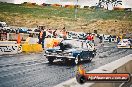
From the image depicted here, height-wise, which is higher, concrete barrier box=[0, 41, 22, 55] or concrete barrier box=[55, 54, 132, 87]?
concrete barrier box=[55, 54, 132, 87]

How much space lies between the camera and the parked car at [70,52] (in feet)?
49.2

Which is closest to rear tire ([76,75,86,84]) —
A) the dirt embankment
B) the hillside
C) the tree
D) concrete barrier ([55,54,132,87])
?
concrete barrier ([55,54,132,87])

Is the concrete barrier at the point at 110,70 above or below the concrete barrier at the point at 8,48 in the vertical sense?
above

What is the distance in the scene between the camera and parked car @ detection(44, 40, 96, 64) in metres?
15.0

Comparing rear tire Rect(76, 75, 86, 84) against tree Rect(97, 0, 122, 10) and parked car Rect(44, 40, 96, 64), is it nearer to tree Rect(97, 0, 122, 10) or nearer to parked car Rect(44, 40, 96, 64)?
parked car Rect(44, 40, 96, 64)

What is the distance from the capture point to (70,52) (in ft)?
49.4

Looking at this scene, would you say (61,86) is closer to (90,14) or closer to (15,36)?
(90,14)

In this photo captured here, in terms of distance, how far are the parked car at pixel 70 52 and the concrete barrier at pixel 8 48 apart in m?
5.14

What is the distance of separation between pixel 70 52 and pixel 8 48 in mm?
6845

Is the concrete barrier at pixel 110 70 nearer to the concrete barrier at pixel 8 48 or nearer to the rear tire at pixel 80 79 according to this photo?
the rear tire at pixel 80 79

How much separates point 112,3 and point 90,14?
8.95 meters

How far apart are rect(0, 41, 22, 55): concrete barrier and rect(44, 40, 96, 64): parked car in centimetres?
514

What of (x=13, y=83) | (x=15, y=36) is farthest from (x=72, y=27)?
(x=13, y=83)

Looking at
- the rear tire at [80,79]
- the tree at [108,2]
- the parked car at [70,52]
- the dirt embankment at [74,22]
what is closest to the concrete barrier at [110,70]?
the rear tire at [80,79]
